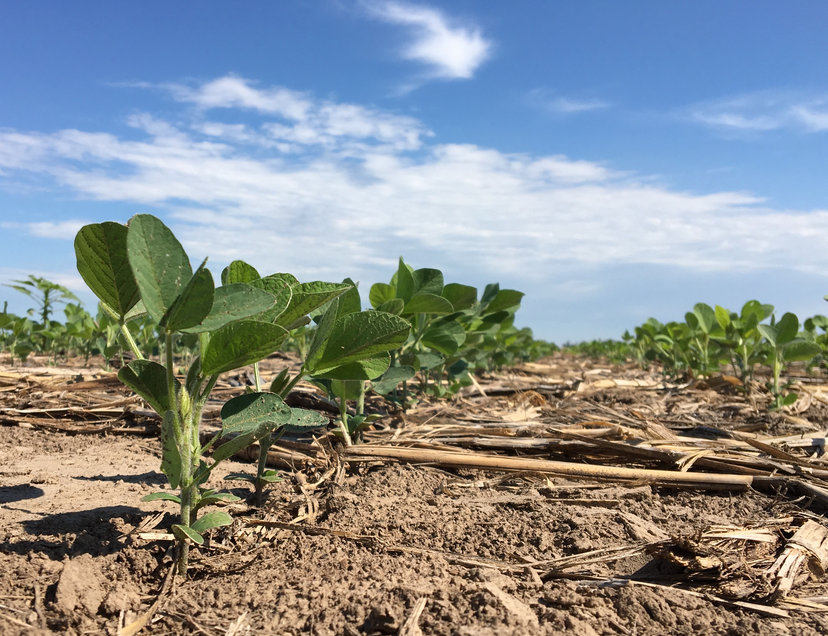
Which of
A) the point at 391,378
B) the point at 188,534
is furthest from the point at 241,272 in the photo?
the point at 391,378

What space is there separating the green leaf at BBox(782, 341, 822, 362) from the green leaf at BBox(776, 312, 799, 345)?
8 cm

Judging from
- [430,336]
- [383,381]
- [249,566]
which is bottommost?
[249,566]

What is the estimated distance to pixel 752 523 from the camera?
196cm

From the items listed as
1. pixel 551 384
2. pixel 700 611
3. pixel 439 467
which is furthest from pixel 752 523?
pixel 551 384

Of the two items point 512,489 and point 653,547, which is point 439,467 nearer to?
point 512,489

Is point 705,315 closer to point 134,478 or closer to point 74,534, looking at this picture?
point 134,478

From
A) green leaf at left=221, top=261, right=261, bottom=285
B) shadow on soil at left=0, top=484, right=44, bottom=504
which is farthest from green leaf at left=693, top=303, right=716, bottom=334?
shadow on soil at left=0, top=484, right=44, bottom=504

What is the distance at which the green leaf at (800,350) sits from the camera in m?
4.05

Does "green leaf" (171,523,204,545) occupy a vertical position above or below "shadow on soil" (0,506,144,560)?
above

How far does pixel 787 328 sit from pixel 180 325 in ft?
13.6

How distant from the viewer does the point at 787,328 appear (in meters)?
4.04

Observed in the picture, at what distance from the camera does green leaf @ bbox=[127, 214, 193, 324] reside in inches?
46.9

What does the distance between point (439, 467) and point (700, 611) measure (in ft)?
3.85

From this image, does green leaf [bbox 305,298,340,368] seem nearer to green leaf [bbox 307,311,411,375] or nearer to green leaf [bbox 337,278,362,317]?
green leaf [bbox 307,311,411,375]
